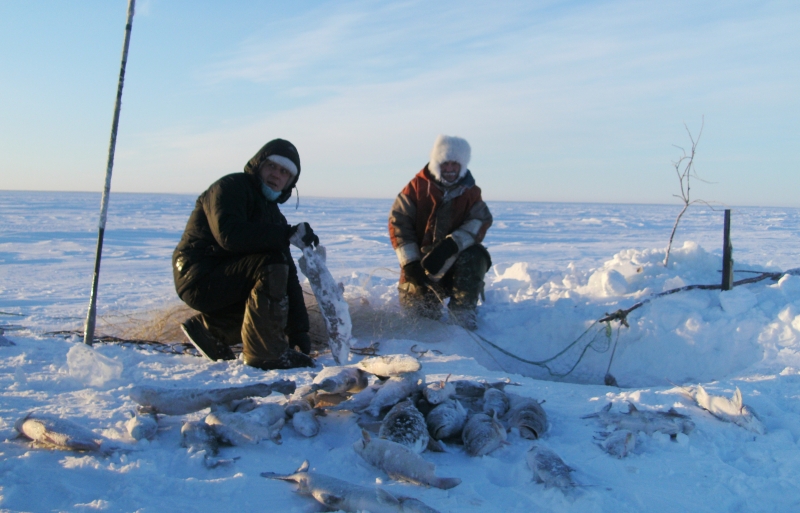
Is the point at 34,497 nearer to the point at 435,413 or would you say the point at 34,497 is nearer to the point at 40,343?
the point at 435,413

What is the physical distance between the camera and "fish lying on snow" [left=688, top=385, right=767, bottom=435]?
9.07 ft

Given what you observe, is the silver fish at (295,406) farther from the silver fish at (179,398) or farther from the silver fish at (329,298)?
the silver fish at (329,298)

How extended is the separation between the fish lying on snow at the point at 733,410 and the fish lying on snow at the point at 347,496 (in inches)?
70.0

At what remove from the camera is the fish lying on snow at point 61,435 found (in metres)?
2.28

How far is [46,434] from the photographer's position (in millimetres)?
2316

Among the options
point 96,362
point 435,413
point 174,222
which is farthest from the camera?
point 174,222

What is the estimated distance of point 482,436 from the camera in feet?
8.39

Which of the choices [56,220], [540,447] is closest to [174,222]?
[56,220]

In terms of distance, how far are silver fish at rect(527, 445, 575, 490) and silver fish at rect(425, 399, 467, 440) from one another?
383mm

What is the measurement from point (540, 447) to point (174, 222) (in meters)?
21.8

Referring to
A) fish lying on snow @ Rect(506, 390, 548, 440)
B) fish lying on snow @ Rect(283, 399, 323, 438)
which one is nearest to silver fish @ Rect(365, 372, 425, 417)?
fish lying on snow @ Rect(283, 399, 323, 438)

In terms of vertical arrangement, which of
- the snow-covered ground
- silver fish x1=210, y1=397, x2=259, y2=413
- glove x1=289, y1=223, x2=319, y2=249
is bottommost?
the snow-covered ground

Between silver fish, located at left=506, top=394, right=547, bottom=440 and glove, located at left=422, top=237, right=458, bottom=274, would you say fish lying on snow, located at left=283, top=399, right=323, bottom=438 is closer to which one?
silver fish, located at left=506, top=394, right=547, bottom=440

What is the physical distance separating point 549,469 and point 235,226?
2518 millimetres
